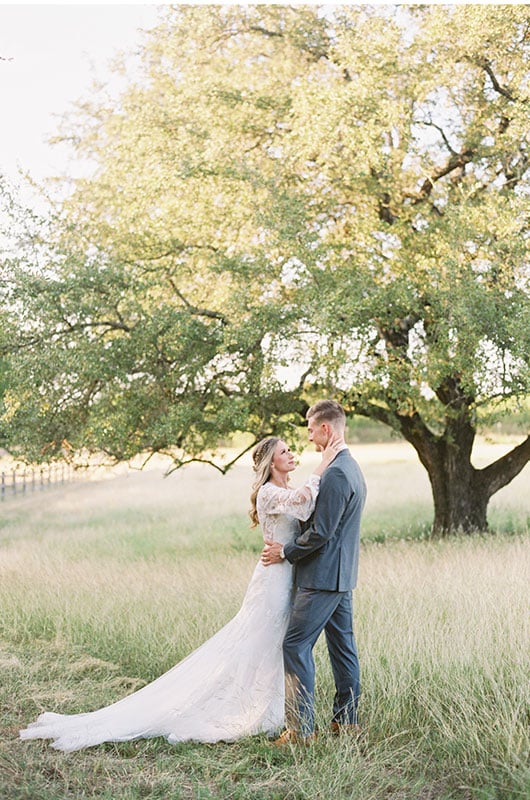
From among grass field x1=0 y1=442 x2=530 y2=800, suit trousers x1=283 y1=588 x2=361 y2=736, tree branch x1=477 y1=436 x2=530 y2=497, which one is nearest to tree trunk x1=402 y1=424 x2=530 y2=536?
tree branch x1=477 y1=436 x2=530 y2=497

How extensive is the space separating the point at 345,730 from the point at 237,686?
0.70 metres

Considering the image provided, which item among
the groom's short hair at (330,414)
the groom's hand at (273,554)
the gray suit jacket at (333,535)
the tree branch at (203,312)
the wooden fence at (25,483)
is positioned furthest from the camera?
the wooden fence at (25,483)

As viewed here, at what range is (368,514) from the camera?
63.3ft

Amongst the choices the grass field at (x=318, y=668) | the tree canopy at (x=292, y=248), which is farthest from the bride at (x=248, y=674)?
the tree canopy at (x=292, y=248)

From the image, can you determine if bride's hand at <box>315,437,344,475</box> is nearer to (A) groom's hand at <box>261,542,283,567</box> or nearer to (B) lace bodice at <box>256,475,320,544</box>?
(B) lace bodice at <box>256,475,320,544</box>

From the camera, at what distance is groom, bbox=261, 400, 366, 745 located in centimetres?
523

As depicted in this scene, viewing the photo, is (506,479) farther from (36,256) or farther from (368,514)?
(36,256)

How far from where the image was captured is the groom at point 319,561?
17.2 ft

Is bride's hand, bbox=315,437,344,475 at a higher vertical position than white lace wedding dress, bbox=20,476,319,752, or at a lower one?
higher

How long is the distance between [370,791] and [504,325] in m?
6.66

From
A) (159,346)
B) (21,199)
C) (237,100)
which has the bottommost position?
(159,346)

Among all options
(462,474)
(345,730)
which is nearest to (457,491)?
(462,474)

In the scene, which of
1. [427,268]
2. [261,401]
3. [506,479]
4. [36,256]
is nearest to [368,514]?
[506,479]

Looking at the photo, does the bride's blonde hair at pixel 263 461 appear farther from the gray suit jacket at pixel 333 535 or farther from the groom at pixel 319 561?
the gray suit jacket at pixel 333 535
